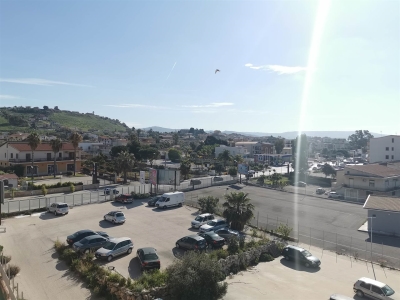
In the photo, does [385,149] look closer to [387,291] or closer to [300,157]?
[300,157]

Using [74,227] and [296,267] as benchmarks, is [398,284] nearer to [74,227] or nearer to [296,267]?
[296,267]

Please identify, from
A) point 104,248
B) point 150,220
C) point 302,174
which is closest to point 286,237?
point 150,220

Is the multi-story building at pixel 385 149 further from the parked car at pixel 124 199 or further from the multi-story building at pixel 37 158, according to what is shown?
the multi-story building at pixel 37 158

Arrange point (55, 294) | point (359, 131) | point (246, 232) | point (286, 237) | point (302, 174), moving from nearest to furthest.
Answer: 1. point (55, 294)
2. point (286, 237)
3. point (246, 232)
4. point (302, 174)
5. point (359, 131)

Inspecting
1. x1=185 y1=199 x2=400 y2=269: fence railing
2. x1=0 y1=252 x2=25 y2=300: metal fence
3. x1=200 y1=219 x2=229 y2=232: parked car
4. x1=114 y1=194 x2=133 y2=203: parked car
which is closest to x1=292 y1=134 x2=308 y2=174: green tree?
x1=185 y1=199 x2=400 y2=269: fence railing

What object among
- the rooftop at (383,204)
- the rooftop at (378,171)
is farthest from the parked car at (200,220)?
the rooftop at (378,171)

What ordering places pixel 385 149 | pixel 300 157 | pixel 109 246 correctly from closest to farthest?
pixel 109 246 → pixel 385 149 → pixel 300 157

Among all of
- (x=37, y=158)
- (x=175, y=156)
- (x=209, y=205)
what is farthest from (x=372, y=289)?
(x=175, y=156)
